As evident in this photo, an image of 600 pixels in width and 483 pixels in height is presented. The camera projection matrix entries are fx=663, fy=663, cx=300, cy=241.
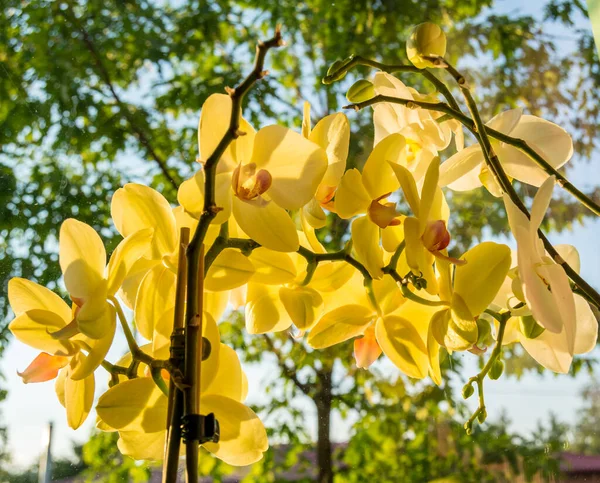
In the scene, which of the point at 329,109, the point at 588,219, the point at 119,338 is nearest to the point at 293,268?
the point at 119,338

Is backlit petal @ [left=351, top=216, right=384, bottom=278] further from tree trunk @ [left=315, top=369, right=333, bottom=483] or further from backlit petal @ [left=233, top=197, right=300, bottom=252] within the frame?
tree trunk @ [left=315, top=369, right=333, bottom=483]

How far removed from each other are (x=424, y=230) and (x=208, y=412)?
0.14 meters

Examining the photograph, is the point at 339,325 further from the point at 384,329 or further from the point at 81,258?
the point at 81,258

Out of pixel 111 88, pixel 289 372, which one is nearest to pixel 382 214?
pixel 289 372

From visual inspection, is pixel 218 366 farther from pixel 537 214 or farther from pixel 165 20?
pixel 165 20

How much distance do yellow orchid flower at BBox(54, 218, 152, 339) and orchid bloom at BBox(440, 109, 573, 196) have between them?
18cm

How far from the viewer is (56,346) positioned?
320 millimetres

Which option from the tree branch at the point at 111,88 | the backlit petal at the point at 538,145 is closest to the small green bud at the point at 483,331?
the backlit petal at the point at 538,145

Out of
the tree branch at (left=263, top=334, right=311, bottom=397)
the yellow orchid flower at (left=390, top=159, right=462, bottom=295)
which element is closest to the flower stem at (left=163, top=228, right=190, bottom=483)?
the yellow orchid flower at (left=390, top=159, right=462, bottom=295)

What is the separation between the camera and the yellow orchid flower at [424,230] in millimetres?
314

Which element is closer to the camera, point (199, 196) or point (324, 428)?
point (199, 196)

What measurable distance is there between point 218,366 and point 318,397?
0.62 m

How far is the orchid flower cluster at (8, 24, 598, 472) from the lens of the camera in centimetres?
31

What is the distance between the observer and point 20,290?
331mm
